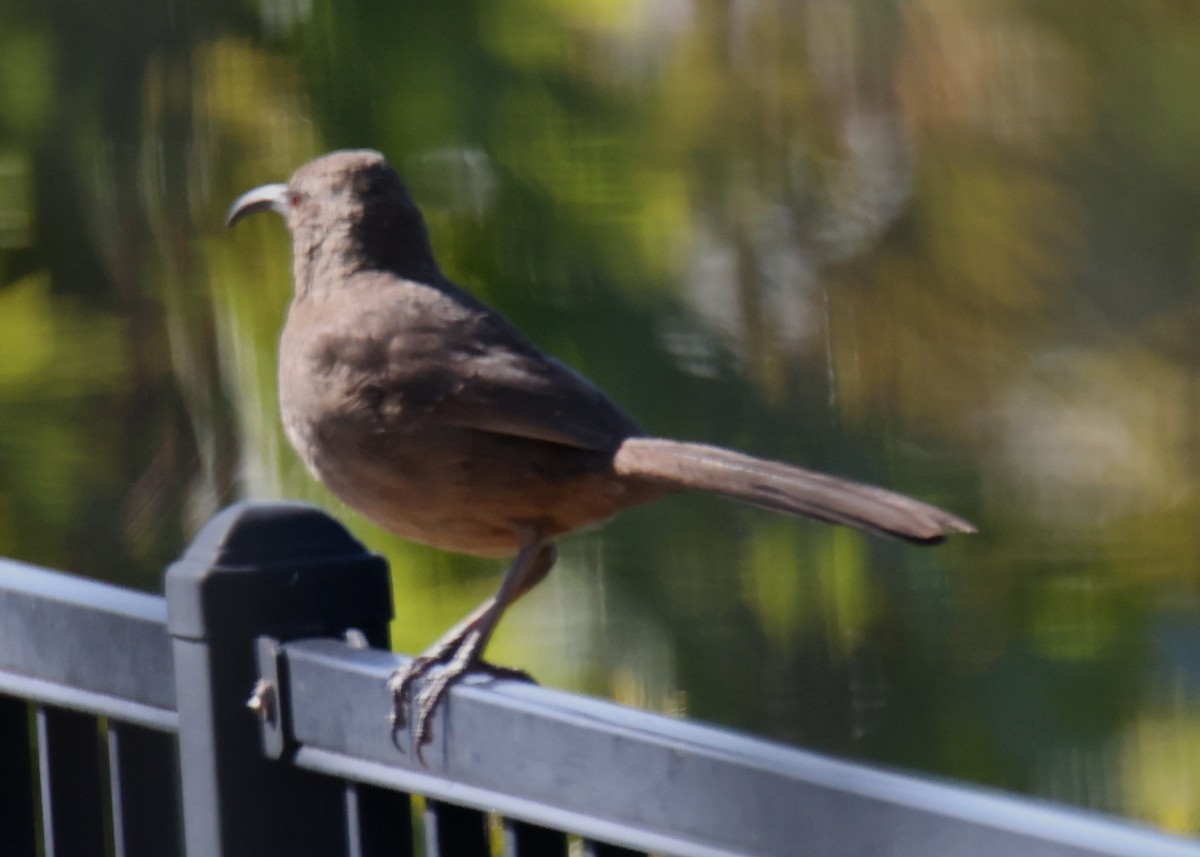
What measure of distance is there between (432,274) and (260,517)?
0.90m

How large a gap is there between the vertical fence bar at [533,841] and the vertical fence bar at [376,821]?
226 millimetres

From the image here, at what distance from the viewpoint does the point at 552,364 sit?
2.45m

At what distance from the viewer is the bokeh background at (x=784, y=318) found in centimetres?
336

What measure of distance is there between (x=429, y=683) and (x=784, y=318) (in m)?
1.90

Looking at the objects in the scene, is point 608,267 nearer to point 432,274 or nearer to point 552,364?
point 432,274

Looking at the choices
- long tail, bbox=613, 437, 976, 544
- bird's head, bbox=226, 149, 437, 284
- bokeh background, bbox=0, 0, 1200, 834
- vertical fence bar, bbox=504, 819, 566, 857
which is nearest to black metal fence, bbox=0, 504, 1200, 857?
vertical fence bar, bbox=504, 819, 566, 857

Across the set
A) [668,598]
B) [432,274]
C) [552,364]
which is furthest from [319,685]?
[668,598]

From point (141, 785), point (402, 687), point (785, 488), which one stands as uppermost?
point (785, 488)

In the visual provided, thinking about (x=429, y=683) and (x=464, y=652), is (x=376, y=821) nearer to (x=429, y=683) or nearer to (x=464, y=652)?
(x=429, y=683)

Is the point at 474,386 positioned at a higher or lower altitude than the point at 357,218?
lower

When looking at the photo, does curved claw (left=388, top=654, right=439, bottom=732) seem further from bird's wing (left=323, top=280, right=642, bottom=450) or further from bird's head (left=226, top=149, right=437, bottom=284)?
bird's head (left=226, top=149, right=437, bottom=284)

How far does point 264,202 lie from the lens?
9.38ft

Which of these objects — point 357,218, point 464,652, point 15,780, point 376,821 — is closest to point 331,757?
point 376,821

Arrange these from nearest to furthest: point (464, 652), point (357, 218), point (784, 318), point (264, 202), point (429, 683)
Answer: point (429, 683) → point (464, 652) → point (357, 218) → point (264, 202) → point (784, 318)
